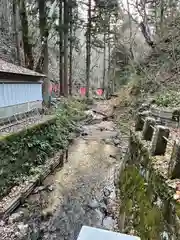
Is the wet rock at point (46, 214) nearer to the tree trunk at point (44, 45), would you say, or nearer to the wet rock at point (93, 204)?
the wet rock at point (93, 204)

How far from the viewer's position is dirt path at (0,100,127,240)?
650 centimetres

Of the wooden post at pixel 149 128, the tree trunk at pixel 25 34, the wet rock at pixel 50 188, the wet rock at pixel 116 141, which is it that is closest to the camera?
the wooden post at pixel 149 128

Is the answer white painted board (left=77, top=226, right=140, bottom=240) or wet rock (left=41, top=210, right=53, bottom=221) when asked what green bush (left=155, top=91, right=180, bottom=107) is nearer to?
wet rock (left=41, top=210, right=53, bottom=221)

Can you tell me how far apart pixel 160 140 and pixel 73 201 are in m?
3.96

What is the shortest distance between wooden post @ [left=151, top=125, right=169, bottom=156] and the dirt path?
2483 mm

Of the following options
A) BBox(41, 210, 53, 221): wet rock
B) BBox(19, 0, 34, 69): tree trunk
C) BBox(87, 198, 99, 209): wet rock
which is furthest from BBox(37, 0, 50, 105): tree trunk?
BBox(41, 210, 53, 221): wet rock

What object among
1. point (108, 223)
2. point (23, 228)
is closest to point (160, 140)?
point (108, 223)

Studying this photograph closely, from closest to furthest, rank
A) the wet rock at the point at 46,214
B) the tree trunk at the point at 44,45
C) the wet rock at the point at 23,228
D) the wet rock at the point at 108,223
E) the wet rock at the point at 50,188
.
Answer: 1. the wet rock at the point at 23,228
2. the wet rock at the point at 108,223
3. the wet rock at the point at 46,214
4. the wet rock at the point at 50,188
5. the tree trunk at the point at 44,45

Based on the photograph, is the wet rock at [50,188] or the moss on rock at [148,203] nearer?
the moss on rock at [148,203]

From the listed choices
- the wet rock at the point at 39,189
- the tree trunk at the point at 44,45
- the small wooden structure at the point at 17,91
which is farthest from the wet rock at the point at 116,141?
the wet rock at the point at 39,189

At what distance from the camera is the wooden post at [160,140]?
16.8 feet

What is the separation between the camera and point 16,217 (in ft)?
22.4

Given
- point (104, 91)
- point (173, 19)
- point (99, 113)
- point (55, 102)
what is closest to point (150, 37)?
point (173, 19)

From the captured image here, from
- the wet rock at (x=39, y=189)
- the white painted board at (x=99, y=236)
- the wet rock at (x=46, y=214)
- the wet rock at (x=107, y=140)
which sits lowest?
the wet rock at (x=46, y=214)
